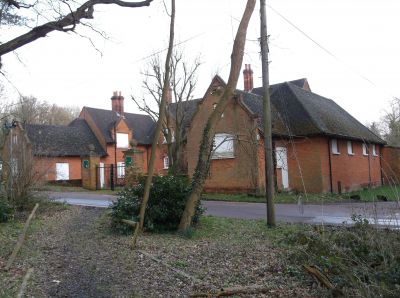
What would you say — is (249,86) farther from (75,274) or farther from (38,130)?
(75,274)

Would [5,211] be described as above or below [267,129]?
below

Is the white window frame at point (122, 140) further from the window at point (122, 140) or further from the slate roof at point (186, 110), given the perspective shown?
the slate roof at point (186, 110)

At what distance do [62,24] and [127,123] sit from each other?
113ft

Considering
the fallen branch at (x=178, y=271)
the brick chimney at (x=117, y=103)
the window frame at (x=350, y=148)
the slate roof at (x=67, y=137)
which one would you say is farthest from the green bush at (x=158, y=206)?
the brick chimney at (x=117, y=103)

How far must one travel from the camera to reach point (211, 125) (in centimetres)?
1149

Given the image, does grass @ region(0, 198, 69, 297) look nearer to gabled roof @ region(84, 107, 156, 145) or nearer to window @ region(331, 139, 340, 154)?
window @ region(331, 139, 340, 154)

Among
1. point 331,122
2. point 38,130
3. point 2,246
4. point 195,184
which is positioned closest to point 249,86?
point 331,122

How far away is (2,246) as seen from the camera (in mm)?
9727

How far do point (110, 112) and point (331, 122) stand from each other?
973 inches

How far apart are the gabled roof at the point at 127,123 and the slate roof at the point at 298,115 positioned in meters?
17.5

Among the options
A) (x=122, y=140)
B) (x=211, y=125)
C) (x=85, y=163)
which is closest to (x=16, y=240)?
(x=211, y=125)

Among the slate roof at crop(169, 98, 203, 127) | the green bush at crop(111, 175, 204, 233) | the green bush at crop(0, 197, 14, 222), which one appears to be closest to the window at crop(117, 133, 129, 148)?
the slate roof at crop(169, 98, 203, 127)

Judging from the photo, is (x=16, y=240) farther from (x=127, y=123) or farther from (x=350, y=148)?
(x=127, y=123)

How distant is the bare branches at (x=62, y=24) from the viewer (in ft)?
34.9
